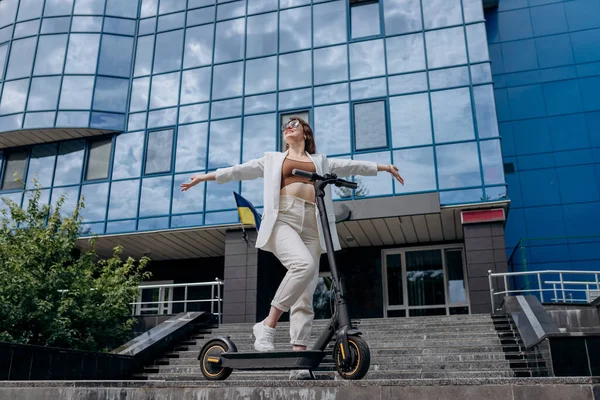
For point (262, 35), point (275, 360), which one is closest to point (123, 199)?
point (262, 35)

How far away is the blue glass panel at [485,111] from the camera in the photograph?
16.0 meters

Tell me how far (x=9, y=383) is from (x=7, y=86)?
18892 mm

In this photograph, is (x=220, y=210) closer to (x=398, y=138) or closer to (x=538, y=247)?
(x=398, y=138)

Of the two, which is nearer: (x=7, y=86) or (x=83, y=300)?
(x=83, y=300)

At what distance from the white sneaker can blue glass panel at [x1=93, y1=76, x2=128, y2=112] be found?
Result: 1653 centimetres

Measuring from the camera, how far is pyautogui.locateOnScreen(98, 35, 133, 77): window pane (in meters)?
20.0

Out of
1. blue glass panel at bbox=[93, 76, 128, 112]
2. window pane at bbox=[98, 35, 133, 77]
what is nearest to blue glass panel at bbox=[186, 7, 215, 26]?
window pane at bbox=[98, 35, 133, 77]

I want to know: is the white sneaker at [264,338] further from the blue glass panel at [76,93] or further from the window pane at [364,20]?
the blue glass panel at [76,93]

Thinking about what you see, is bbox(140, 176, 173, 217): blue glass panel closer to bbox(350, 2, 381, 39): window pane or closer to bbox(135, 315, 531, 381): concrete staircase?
bbox(135, 315, 531, 381): concrete staircase

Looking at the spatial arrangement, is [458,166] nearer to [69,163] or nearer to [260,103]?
[260,103]

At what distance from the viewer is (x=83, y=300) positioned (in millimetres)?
11930

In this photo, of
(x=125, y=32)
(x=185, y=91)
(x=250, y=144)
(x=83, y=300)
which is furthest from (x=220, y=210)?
(x=125, y=32)

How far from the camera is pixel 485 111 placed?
16156 millimetres

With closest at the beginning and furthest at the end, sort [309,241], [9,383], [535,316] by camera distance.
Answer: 1. [9,383]
2. [309,241]
3. [535,316]
